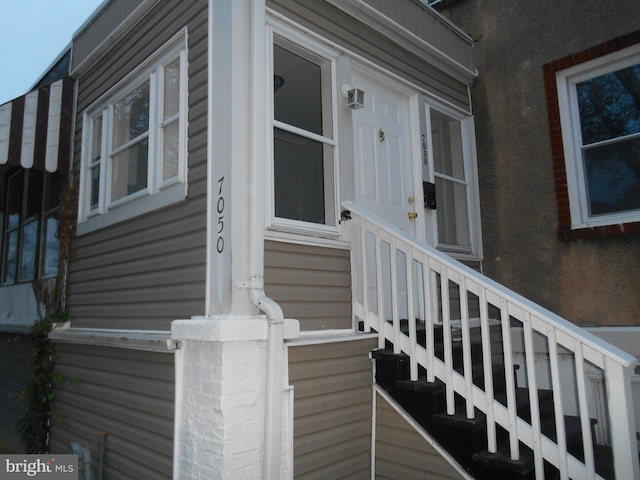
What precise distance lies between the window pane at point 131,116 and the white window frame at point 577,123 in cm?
387

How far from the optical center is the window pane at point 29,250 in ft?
19.9

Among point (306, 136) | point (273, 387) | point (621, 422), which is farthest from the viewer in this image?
point (306, 136)

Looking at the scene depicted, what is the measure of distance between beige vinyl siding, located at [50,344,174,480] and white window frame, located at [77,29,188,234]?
115 cm

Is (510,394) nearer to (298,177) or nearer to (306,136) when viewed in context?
(298,177)

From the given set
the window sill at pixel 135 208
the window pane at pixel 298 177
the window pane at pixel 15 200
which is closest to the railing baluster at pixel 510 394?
the window pane at pixel 298 177

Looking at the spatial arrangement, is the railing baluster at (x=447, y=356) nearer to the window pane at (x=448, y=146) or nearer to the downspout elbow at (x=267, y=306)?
the downspout elbow at (x=267, y=306)

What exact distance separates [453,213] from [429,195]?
0.58 metres

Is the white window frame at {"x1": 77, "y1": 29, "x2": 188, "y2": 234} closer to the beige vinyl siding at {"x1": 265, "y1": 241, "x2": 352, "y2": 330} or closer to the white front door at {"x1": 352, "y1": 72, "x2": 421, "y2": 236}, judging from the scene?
the beige vinyl siding at {"x1": 265, "y1": 241, "x2": 352, "y2": 330}

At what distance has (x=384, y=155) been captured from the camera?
448 cm

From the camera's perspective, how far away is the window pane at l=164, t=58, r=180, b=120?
3947mm

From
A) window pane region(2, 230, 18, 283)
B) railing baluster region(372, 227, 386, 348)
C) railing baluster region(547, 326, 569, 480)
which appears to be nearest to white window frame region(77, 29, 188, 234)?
railing baluster region(372, 227, 386, 348)

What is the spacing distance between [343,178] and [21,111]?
3389 millimetres

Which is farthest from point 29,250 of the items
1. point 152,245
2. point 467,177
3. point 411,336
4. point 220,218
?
point 467,177

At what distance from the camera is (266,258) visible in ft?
10.6
